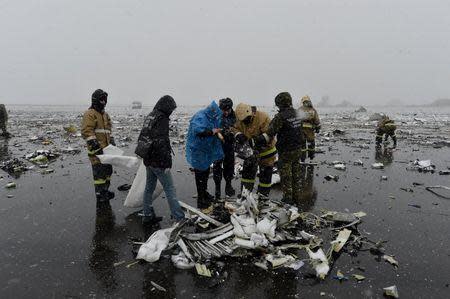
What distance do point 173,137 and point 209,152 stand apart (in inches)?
448

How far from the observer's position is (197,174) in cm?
636

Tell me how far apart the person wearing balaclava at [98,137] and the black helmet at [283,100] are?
3456 mm

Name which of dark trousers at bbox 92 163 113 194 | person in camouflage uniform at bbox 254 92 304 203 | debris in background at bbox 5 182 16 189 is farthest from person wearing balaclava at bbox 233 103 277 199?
debris in background at bbox 5 182 16 189

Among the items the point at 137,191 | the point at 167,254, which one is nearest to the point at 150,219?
the point at 137,191

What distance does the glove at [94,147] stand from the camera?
6363 mm

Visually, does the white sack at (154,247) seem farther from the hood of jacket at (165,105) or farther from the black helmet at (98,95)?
the black helmet at (98,95)

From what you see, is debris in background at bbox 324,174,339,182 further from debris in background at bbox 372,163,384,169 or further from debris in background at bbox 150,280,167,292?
debris in background at bbox 150,280,167,292

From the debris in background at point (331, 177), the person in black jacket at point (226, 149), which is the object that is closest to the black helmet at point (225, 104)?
the person in black jacket at point (226, 149)

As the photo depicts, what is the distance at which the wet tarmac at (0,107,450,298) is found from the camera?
12.3ft

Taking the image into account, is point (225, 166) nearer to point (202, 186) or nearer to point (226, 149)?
point (226, 149)

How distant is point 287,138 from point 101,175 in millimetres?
3755

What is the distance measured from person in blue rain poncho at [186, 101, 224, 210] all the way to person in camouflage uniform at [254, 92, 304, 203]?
87cm

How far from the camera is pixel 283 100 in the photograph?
6.05 m

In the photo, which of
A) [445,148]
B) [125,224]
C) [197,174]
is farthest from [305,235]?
[445,148]
